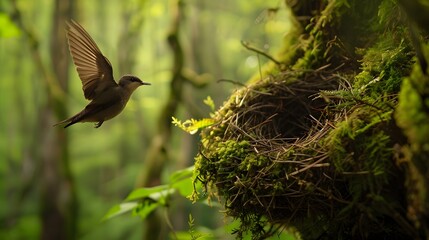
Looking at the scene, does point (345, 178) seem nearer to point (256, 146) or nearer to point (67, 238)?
point (256, 146)

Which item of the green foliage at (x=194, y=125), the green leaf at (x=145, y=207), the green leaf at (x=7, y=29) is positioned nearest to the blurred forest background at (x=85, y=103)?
the green leaf at (x=7, y=29)

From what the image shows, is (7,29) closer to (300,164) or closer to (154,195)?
(154,195)

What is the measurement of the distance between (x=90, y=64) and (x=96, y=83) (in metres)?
0.10

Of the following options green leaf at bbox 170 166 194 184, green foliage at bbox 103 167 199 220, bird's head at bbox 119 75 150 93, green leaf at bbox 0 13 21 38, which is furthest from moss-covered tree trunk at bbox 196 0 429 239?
green leaf at bbox 0 13 21 38

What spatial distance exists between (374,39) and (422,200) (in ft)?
3.64

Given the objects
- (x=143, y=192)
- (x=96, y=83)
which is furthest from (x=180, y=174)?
(x=96, y=83)

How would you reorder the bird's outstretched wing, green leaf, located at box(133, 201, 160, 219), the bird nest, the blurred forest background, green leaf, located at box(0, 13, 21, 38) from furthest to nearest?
the blurred forest background, green leaf, located at box(0, 13, 21, 38), green leaf, located at box(133, 201, 160, 219), the bird's outstretched wing, the bird nest

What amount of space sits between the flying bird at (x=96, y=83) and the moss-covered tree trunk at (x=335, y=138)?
0.45 m

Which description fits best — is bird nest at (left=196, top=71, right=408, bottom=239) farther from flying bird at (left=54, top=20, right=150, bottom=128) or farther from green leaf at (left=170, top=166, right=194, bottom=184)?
flying bird at (left=54, top=20, right=150, bottom=128)

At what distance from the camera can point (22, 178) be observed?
1270 cm

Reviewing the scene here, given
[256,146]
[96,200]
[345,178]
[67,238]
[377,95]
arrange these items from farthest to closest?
[96,200] < [67,238] < [256,146] < [377,95] < [345,178]

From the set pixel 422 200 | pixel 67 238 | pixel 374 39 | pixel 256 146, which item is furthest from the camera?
pixel 67 238

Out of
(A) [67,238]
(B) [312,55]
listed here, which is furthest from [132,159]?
(B) [312,55]

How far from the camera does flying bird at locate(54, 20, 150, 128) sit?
2.16 meters
